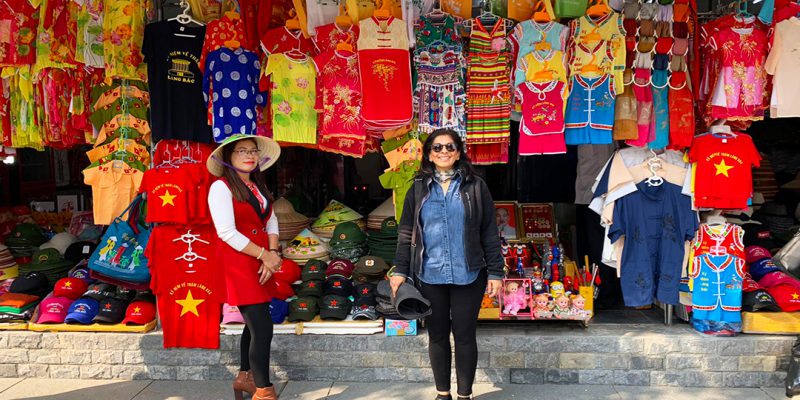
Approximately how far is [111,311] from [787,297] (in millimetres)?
5437

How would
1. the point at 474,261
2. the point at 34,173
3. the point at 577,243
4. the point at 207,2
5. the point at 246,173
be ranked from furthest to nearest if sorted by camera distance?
the point at 34,173
the point at 577,243
the point at 207,2
the point at 246,173
the point at 474,261

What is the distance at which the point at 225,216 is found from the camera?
3.24 metres

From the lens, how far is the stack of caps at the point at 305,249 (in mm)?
4801

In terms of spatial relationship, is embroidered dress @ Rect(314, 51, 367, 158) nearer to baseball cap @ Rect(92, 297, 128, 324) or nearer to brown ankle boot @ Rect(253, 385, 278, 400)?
brown ankle boot @ Rect(253, 385, 278, 400)

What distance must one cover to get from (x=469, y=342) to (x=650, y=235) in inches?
78.5

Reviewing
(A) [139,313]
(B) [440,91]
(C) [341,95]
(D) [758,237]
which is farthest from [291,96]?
(D) [758,237]

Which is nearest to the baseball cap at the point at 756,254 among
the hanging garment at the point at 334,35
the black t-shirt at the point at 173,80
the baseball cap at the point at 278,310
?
the hanging garment at the point at 334,35

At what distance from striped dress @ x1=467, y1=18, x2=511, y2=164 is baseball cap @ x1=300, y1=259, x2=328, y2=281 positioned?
1686 millimetres

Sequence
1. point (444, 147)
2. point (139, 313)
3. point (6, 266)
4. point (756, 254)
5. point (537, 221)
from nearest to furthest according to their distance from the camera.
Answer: point (444, 147)
point (139, 313)
point (756, 254)
point (6, 266)
point (537, 221)

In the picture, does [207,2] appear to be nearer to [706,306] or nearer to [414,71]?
[414,71]

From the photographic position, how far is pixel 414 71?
444cm

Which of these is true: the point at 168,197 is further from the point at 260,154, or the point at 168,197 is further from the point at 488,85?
the point at 488,85

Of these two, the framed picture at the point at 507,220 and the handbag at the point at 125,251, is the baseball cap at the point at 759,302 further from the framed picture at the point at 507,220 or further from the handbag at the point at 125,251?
the handbag at the point at 125,251

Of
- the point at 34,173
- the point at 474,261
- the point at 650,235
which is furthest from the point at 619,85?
the point at 34,173
